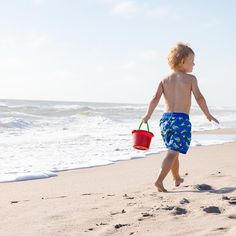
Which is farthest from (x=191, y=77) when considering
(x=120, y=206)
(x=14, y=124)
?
(x=14, y=124)

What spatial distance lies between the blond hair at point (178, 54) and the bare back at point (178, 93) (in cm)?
10

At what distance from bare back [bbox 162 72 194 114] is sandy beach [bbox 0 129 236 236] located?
0.72 meters

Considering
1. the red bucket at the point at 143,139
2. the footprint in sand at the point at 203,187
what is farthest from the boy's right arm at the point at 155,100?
the footprint in sand at the point at 203,187

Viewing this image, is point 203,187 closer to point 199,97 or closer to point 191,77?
point 199,97

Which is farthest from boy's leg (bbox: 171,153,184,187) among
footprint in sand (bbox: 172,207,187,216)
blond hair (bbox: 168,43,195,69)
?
footprint in sand (bbox: 172,207,187,216)

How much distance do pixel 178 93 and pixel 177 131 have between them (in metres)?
0.36

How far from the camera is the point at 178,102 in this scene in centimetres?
407

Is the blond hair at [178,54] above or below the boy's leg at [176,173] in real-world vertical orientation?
above

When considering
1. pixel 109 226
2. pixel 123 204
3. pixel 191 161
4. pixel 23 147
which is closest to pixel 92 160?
pixel 191 161

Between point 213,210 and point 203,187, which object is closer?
point 213,210

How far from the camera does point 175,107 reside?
4.08 m

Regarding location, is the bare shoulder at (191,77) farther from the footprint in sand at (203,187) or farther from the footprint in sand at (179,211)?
the footprint in sand at (179,211)

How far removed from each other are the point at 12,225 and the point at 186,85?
2.03 m

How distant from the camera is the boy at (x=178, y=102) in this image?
4.00 meters
